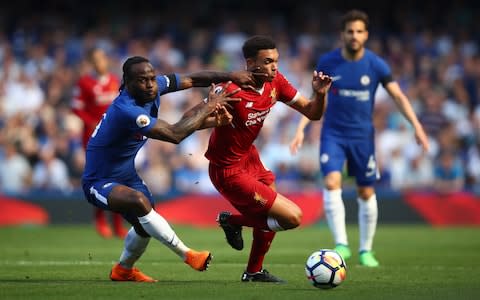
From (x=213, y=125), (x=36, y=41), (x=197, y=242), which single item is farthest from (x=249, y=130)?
(x=36, y=41)

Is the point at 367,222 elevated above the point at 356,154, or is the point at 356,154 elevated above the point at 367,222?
the point at 356,154

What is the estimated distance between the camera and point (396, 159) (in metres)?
20.8

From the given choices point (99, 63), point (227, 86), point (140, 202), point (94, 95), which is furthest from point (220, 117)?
point (99, 63)

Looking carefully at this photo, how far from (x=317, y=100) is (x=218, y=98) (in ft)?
3.44

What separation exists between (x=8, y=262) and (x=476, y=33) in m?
16.1

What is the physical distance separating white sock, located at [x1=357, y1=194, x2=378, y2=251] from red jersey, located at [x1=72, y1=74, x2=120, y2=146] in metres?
5.07

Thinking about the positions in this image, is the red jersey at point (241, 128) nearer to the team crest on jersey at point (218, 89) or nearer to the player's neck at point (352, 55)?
the team crest on jersey at point (218, 89)

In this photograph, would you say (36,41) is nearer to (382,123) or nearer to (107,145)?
(382,123)

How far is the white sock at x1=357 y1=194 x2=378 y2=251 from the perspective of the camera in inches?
481

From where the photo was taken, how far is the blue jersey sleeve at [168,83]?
32.2ft

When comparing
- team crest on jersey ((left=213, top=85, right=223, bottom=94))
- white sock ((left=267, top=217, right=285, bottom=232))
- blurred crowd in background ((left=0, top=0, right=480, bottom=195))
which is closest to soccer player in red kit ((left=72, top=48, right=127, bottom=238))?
blurred crowd in background ((left=0, top=0, right=480, bottom=195))

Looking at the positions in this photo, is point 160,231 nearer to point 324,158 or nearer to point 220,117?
point 220,117

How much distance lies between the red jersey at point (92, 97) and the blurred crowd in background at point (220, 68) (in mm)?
4347

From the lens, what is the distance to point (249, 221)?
9844 mm
